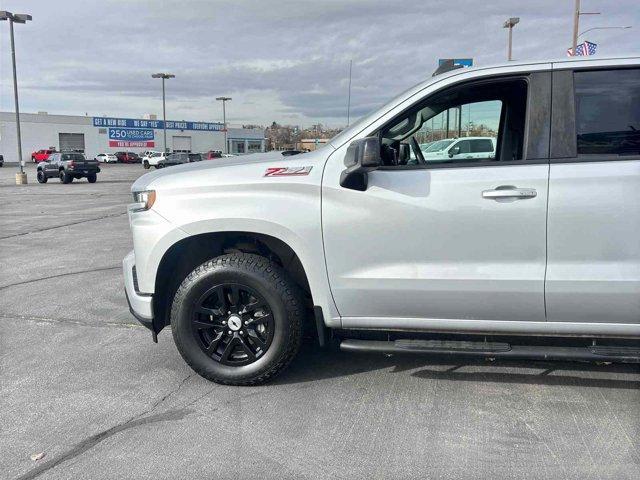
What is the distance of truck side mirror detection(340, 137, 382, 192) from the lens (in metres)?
3.28

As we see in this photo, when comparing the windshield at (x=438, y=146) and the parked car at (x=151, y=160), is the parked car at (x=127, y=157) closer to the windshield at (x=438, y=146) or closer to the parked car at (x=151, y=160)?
the parked car at (x=151, y=160)

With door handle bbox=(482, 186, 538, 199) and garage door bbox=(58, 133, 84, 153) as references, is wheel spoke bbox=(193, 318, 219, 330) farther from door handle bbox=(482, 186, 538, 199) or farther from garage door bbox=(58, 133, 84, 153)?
garage door bbox=(58, 133, 84, 153)

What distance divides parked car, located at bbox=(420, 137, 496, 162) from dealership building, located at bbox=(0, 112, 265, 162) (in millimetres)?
66023

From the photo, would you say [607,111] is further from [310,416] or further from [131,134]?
[131,134]

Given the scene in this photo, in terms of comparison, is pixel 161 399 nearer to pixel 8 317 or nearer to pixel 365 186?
pixel 365 186

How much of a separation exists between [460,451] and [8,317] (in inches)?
182

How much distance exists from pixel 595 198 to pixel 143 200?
282cm

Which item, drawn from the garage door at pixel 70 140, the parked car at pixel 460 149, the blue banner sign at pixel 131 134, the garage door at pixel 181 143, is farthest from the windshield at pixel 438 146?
the garage door at pixel 181 143

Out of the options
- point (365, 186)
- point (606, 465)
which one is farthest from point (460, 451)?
point (365, 186)

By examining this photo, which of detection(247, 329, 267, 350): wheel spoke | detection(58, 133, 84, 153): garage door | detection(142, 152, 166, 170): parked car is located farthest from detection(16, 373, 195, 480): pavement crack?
detection(58, 133, 84, 153): garage door

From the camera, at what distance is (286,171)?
3557mm

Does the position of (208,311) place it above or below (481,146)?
below

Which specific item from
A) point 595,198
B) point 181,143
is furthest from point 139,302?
point 181,143

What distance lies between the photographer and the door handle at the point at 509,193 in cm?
326
